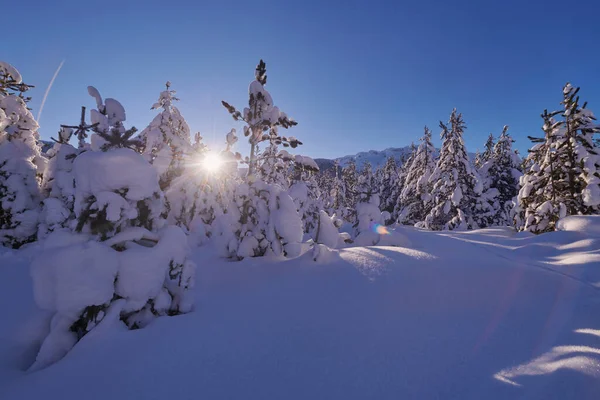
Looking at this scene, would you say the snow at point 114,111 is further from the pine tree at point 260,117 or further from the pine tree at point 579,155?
the pine tree at point 579,155

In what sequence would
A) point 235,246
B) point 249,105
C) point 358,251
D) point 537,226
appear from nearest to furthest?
point 358,251
point 235,246
point 249,105
point 537,226

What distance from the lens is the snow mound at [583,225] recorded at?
646 centimetres

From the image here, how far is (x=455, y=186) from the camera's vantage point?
18875 mm

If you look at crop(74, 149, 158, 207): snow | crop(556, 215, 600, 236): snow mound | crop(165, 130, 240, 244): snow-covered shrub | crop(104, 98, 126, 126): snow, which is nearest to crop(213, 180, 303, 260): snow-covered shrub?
crop(74, 149, 158, 207): snow

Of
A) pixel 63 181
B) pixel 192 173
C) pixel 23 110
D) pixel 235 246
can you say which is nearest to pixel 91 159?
pixel 235 246

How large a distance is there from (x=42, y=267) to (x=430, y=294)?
4.89m

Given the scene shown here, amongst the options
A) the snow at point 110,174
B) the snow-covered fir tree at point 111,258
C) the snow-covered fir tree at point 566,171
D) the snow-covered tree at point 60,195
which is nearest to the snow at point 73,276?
the snow-covered fir tree at point 111,258

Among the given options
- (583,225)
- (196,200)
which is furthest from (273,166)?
(583,225)

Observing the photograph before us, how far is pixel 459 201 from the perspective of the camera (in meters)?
18.8

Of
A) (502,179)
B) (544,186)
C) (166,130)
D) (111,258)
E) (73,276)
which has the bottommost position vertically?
(73,276)

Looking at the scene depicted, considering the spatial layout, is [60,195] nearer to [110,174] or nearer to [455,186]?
[110,174]

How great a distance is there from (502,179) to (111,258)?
28.6 m

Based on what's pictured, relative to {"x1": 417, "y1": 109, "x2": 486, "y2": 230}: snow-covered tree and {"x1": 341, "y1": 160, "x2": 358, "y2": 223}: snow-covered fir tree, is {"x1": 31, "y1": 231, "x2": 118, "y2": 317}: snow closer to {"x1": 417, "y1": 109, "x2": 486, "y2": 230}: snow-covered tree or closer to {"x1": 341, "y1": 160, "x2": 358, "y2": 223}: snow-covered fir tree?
{"x1": 417, "y1": 109, "x2": 486, "y2": 230}: snow-covered tree

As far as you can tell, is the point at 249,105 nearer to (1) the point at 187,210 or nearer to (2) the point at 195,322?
(2) the point at 195,322
